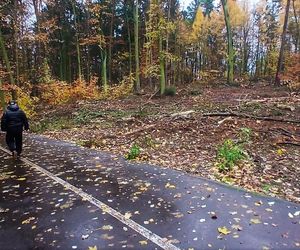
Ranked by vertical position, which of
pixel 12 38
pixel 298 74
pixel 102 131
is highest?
pixel 12 38

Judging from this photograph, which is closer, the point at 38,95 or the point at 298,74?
the point at 298,74

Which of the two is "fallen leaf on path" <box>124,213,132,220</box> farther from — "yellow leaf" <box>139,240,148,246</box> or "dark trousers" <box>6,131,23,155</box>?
"dark trousers" <box>6,131,23,155</box>

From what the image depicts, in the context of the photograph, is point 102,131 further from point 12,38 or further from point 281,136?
point 12,38

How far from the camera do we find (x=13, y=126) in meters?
9.99

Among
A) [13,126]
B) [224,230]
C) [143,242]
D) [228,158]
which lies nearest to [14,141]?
[13,126]

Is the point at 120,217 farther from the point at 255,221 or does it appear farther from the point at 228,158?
the point at 228,158

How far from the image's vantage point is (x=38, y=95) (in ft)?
82.2

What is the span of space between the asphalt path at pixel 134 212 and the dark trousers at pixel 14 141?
6.18ft

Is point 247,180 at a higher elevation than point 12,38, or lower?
lower

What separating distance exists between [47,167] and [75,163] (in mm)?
754

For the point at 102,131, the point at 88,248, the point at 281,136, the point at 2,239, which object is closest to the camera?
the point at 88,248

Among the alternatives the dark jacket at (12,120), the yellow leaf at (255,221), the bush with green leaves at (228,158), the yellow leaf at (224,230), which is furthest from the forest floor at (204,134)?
the dark jacket at (12,120)

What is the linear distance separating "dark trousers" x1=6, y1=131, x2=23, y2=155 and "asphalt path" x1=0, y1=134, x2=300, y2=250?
6.18ft

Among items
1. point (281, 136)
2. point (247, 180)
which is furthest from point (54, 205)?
point (281, 136)
